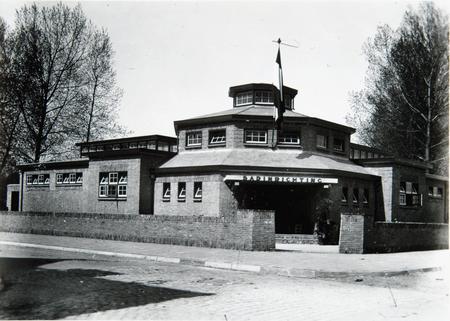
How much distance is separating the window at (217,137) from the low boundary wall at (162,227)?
866cm

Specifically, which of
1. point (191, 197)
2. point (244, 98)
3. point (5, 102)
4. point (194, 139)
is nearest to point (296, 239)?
point (191, 197)

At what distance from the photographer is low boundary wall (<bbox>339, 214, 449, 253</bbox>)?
59.8 feet

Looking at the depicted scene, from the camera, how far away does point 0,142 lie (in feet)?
85.6

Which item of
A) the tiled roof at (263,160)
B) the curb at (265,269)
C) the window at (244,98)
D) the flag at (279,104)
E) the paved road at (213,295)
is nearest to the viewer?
the paved road at (213,295)

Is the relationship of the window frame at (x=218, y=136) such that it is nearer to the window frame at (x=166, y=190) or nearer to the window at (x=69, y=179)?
the window frame at (x=166, y=190)

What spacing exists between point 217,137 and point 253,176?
5503 mm

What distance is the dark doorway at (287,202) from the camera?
25.8 m

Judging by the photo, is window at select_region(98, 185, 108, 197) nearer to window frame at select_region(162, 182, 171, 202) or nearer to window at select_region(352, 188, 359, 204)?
window frame at select_region(162, 182, 171, 202)

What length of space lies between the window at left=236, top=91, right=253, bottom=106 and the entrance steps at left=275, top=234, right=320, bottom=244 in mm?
11869

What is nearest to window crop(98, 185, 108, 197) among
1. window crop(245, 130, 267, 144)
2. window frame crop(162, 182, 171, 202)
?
window frame crop(162, 182, 171, 202)

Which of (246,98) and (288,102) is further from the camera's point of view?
(288,102)

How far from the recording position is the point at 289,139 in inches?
1125

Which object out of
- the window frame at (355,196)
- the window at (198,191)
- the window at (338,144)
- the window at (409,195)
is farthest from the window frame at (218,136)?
the window at (409,195)

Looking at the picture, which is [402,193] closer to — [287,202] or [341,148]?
[341,148]
